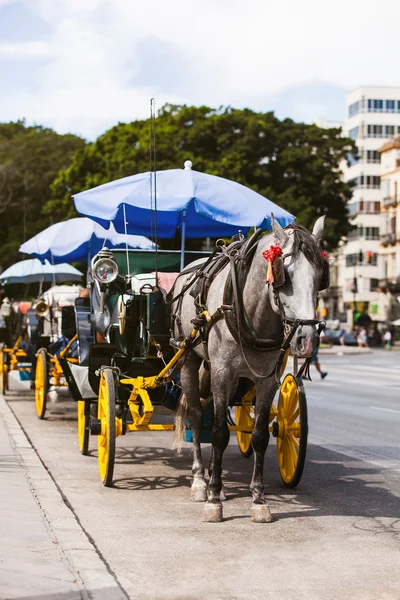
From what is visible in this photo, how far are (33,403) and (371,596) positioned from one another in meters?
12.9

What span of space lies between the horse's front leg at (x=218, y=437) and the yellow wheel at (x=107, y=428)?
143cm

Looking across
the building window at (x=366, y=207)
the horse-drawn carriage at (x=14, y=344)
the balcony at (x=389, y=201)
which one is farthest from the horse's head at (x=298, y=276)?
the building window at (x=366, y=207)

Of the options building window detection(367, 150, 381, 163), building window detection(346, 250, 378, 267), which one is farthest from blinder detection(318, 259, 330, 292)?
building window detection(367, 150, 381, 163)

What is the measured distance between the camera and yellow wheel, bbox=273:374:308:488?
8.90 meters

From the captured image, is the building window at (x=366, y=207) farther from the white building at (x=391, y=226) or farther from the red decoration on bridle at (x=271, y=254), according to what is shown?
the red decoration on bridle at (x=271, y=254)

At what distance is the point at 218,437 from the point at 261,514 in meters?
0.64

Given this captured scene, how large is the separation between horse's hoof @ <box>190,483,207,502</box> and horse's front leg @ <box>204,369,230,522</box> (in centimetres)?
75

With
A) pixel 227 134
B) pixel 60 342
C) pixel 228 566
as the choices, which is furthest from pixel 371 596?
pixel 227 134

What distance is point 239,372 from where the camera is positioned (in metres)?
7.76

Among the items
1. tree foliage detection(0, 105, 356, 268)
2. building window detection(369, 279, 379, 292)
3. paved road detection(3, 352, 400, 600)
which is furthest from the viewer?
building window detection(369, 279, 379, 292)

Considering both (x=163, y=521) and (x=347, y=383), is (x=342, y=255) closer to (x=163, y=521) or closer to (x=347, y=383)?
(x=347, y=383)

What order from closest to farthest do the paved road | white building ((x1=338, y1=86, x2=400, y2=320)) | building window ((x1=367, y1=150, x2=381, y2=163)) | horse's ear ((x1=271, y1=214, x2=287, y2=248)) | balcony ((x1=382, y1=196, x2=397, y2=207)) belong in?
1. the paved road
2. horse's ear ((x1=271, y1=214, x2=287, y2=248))
3. balcony ((x1=382, y1=196, x2=397, y2=207))
4. white building ((x1=338, y1=86, x2=400, y2=320))
5. building window ((x1=367, y1=150, x2=381, y2=163))

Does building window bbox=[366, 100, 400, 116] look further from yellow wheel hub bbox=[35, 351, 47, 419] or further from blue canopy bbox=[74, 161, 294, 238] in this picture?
blue canopy bbox=[74, 161, 294, 238]

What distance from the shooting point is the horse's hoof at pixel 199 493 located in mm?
8477
